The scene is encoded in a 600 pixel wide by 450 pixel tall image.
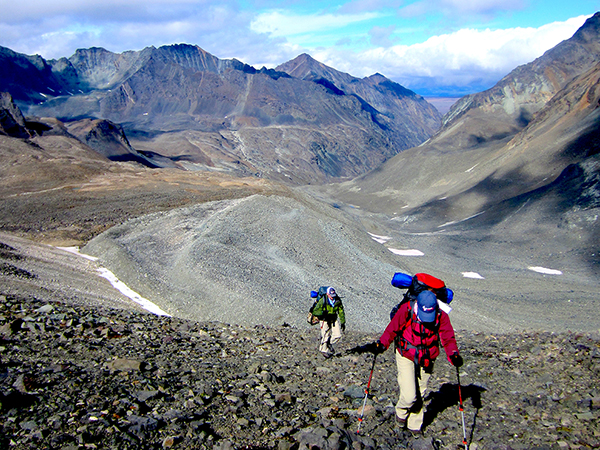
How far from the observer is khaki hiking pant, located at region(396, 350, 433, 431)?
580 centimetres

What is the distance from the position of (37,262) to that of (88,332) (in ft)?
39.3

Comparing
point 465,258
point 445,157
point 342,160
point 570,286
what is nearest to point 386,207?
point 445,157

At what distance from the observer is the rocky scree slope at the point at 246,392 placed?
5.29 meters

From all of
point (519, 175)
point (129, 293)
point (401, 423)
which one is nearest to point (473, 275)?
point (129, 293)

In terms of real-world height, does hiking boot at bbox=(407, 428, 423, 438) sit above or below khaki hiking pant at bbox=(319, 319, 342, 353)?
above

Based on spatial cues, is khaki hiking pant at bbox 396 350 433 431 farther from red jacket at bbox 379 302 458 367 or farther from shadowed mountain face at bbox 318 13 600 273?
shadowed mountain face at bbox 318 13 600 273

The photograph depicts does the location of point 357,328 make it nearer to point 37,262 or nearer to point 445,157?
point 37,262

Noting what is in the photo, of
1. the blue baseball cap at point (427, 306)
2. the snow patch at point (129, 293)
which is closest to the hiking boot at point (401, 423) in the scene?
the blue baseball cap at point (427, 306)

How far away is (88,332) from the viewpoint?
8852mm

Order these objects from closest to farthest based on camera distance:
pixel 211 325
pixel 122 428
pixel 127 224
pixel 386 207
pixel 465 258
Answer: pixel 122 428
pixel 211 325
pixel 127 224
pixel 465 258
pixel 386 207

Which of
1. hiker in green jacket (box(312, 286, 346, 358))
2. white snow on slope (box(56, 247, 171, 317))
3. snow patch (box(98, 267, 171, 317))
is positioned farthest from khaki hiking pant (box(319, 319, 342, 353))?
snow patch (box(98, 267, 171, 317))

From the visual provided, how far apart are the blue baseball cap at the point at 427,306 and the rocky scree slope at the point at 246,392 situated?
Answer: 1622mm

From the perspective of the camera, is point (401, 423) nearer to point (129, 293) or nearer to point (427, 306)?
point (427, 306)

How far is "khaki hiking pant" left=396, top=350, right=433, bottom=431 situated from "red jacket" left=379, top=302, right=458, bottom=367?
0.43ft
